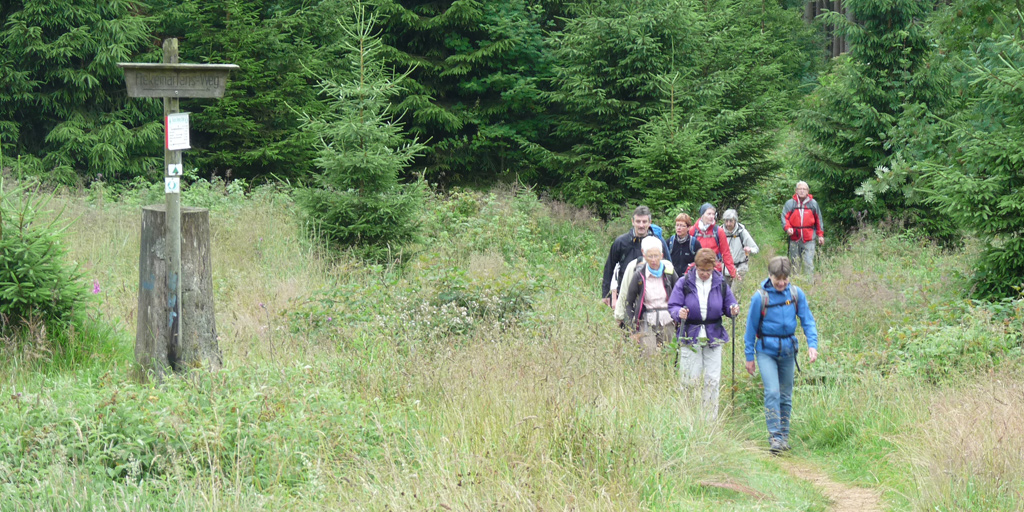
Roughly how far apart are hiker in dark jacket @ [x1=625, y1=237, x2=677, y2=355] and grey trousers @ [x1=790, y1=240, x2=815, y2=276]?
7.06 meters

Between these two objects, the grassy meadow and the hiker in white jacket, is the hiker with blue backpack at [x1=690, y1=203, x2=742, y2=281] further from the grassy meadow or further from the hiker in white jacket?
the grassy meadow

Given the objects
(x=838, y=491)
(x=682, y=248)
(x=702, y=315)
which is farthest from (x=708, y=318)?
(x=682, y=248)

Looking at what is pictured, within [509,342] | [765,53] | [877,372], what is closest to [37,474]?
[509,342]

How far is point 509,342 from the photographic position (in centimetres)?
776

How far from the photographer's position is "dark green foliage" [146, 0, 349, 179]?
60.7 feet

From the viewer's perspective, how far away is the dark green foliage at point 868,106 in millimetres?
17281

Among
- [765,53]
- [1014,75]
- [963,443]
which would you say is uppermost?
[765,53]

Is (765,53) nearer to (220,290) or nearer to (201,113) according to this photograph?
(201,113)

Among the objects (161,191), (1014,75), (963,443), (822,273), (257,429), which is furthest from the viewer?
(161,191)

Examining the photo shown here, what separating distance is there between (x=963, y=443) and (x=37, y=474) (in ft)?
18.3

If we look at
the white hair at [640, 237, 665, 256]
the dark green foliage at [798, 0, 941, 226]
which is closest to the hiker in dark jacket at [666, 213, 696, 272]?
the white hair at [640, 237, 665, 256]

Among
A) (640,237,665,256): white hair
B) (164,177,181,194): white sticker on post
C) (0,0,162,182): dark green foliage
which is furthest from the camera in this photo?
(0,0,162,182): dark green foliage

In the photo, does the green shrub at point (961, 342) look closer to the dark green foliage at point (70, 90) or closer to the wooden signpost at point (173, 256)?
the wooden signpost at point (173, 256)

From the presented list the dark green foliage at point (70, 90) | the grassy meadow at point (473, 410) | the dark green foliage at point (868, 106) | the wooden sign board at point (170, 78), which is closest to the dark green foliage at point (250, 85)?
the dark green foliage at point (70, 90)
